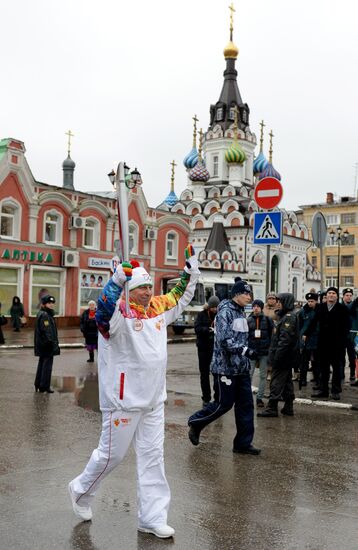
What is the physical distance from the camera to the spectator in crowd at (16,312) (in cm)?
2805

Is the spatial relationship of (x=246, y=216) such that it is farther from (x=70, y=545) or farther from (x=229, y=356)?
(x=70, y=545)

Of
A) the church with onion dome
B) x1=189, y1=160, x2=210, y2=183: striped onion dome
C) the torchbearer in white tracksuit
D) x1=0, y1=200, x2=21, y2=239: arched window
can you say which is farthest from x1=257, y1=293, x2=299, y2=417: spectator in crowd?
x1=189, y1=160, x2=210, y2=183: striped onion dome

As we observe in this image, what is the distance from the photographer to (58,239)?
32.6 m

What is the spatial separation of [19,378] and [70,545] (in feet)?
29.5

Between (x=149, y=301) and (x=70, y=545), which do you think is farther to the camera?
(x=149, y=301)

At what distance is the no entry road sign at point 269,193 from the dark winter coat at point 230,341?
350cm

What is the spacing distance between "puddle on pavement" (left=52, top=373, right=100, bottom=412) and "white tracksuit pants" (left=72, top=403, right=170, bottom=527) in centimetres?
490

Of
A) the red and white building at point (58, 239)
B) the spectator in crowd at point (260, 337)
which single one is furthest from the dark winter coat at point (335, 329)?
the red and white building at point (58, 239)

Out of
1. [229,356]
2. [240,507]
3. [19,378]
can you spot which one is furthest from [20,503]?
[19,378]

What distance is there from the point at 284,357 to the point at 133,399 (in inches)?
197

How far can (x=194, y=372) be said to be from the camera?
15.2m

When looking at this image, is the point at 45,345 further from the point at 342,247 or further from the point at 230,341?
the point at 342,247

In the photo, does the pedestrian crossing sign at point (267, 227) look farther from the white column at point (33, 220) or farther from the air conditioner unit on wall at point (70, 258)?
the air conditioner unit on wall at point (70, 258)

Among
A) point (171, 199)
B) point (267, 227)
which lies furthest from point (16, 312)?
point (171, 199)
